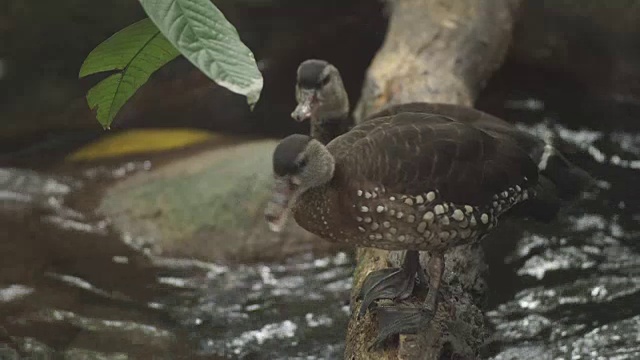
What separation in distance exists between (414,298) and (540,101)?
9.77 ft

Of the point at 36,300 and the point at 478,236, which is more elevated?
the point at 36,300

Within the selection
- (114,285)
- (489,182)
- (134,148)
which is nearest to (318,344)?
(114,285)

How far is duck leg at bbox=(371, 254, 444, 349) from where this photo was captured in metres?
2.26

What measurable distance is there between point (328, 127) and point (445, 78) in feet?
2.15

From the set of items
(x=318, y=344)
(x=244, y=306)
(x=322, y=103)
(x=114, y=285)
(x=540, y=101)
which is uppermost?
(x=540, y=101)

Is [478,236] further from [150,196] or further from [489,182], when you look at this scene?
[150,196]

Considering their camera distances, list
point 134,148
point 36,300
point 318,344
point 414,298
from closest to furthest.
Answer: point 414,298, point 318,344, point 36,300, point 134,148

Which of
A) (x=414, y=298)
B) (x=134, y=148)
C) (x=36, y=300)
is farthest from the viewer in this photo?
(x=134, y=148)

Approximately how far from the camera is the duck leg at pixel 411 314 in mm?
2262

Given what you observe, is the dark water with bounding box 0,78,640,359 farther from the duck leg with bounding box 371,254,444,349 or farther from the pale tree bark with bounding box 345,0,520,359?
the duck leg with bounding box 371,254,444,349

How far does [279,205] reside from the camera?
2.11 meters

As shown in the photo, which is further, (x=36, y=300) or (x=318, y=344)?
(x=36, y=300)

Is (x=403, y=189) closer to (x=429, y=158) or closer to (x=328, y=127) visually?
(x=429, y=158)

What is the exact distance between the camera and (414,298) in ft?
8.30
